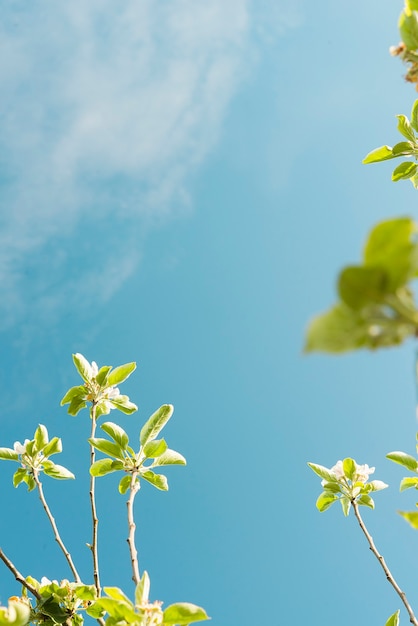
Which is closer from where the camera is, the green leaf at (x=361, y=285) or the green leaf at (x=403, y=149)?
the green leaf at (x=361, y=285)

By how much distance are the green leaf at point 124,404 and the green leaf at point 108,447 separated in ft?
2.60

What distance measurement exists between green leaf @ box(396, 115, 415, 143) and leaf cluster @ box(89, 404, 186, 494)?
2.19 meters

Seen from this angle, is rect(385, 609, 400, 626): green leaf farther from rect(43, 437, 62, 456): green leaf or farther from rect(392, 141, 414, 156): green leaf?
rect(392, 141, 414, 156): green leaf

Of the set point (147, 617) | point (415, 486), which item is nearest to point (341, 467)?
point (415, 486)

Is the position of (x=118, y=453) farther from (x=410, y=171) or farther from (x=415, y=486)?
(x=410, y=171)

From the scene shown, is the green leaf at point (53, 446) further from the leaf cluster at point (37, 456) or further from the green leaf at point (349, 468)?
the green leaf at point (349, 468)

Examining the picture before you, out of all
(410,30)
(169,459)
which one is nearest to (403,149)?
(410,30)

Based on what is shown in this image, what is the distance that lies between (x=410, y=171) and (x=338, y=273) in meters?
2.89

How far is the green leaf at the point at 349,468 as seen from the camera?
3865 millimetres

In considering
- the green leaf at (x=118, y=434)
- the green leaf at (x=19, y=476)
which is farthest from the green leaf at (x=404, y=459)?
the green leaf at (x=19, y=476)

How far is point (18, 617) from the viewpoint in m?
1.71

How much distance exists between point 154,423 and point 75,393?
3.19 ft

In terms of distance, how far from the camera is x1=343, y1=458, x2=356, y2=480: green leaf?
387 centimetres

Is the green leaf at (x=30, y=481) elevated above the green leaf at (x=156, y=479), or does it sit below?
above
